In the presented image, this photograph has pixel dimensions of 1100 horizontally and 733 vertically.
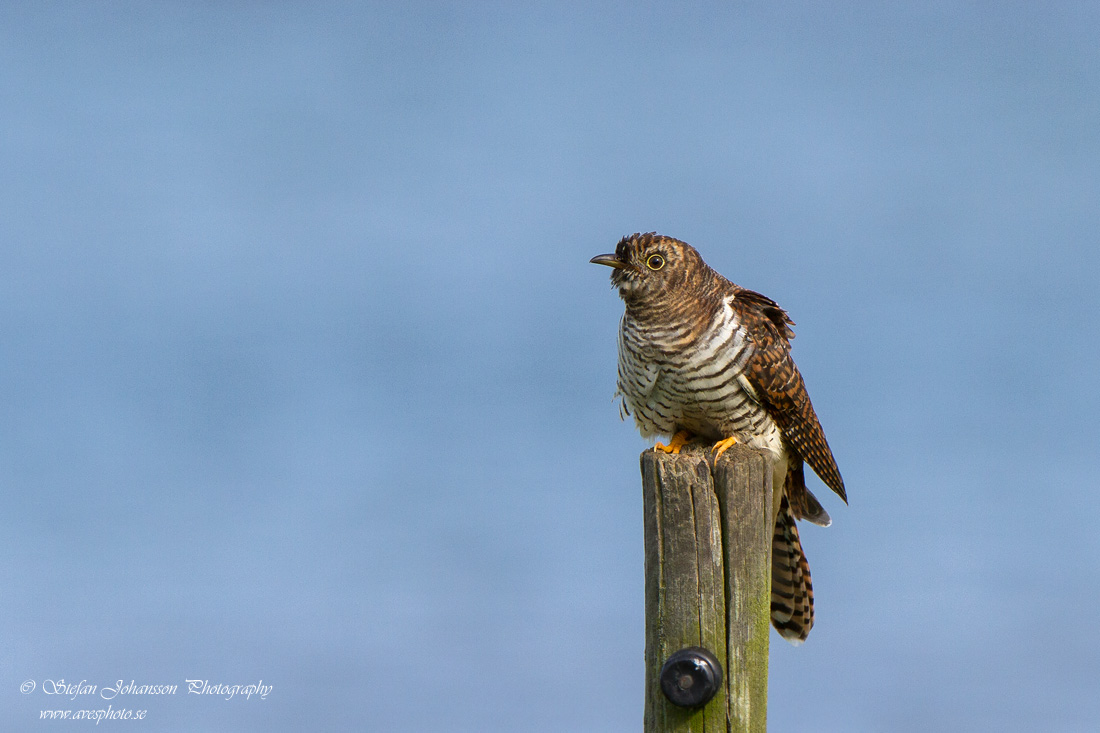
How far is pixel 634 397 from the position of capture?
613cm

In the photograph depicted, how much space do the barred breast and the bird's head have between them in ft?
0.53

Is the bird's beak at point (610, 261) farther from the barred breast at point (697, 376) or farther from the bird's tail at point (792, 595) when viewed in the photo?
the bird's tail at point (792, 595)

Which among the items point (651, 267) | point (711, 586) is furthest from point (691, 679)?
point (651, 267)

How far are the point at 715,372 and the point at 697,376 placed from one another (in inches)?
3.9

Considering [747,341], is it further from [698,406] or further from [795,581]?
[795,581]

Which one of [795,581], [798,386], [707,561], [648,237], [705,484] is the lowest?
[707,561]

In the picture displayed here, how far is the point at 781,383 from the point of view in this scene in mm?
5961

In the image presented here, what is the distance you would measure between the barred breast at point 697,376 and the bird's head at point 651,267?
16 cm

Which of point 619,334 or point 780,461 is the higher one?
point 619,334

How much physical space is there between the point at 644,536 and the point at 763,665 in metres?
0.66

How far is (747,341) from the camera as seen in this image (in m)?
5.93

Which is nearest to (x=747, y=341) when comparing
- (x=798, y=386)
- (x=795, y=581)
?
(x=798, y=386)

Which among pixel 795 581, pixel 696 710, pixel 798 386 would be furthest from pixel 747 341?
pixel 696 710

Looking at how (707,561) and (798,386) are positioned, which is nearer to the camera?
(707,561)
